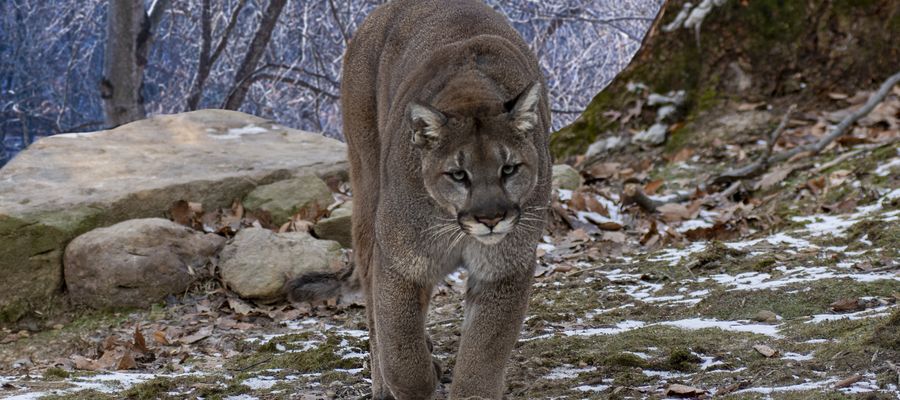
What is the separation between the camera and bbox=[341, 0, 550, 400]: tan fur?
14.9 feet

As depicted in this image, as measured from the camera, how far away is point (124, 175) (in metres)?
9.08

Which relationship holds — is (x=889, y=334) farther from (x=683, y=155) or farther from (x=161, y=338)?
(x=683, y=155)

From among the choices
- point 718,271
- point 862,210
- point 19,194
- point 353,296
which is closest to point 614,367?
point 718,271

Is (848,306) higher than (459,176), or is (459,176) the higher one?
(459,176)

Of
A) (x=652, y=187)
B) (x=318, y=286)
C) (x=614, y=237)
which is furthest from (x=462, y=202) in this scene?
(x=652, y=187)

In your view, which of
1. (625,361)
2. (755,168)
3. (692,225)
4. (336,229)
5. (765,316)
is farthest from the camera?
(755,168)

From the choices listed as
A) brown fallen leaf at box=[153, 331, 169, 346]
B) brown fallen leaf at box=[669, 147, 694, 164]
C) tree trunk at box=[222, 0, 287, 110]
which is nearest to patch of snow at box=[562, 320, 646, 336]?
brown fallen leaf at box=[153, 331, 169, 346]

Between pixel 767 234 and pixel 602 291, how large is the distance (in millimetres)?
1596

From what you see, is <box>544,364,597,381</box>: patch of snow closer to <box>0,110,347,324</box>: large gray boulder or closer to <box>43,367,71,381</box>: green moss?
<box>43,367,71,381</box>: green moss

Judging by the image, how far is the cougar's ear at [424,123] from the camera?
4.53 meters

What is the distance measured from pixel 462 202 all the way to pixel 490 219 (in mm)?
191

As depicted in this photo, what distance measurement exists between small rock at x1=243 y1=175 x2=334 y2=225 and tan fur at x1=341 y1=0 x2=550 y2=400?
372 cm

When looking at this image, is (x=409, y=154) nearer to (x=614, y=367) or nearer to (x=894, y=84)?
(x=614, y=367)

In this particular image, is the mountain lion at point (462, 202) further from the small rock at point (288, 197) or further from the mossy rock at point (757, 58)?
the mossy rock at point (757, 58)
